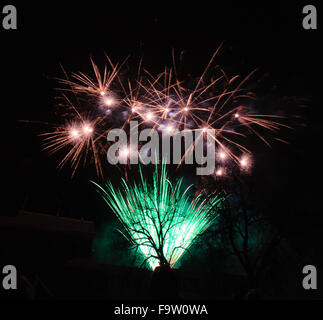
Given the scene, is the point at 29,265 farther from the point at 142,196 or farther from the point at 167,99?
the point at 167,99

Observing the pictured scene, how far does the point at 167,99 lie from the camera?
375 inches

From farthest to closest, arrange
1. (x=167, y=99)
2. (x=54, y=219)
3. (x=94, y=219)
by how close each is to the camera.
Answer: (x=94, y=219)
(x=54, y=219)
(x=167, y=99)

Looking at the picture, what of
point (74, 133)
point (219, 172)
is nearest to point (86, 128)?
A: point (74, 133)

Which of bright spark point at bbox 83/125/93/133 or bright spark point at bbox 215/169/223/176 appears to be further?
bright spark point at bbox 215/169/223/176

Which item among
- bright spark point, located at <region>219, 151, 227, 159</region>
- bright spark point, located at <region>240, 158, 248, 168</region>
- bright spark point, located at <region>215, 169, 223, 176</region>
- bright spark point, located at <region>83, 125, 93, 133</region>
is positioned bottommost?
bright spark point, located at <region>215, 169, 223, 176</region>

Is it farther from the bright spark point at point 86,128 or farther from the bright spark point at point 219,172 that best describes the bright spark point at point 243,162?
the bright spark point at point 86,128

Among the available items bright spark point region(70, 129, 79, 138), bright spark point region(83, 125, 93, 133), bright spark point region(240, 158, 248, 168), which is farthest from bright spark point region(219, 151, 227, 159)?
bright spark point region(70, 129, 79, 138)

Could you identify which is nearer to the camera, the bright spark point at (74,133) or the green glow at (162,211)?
the bright spark point at (74,133)

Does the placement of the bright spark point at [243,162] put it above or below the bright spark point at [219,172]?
above

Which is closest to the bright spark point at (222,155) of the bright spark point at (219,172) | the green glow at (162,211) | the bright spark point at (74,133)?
the bright spark point at (219,172)

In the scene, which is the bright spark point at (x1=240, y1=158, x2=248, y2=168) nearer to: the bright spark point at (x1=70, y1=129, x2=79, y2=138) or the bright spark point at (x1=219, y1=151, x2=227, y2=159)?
the bright spark point at (x1=219, y1=151, x2=227, y2=159)
